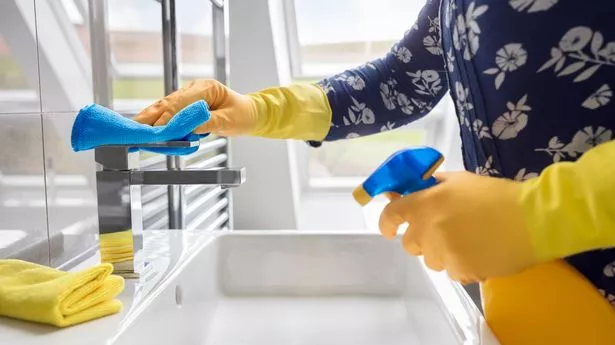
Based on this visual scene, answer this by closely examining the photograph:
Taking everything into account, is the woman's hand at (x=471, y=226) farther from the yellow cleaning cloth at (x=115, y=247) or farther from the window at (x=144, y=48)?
the window at (x=144, y=48)

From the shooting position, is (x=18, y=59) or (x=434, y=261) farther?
(x=18, y=59)

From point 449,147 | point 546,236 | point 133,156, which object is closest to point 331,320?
point 133,156

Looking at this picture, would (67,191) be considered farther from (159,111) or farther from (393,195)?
(393,195)

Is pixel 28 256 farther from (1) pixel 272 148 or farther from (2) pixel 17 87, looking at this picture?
(1) pixel 272 148

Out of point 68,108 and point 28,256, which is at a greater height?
point 68,108

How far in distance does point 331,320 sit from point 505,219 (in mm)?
481

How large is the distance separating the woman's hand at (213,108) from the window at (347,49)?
1.52 m

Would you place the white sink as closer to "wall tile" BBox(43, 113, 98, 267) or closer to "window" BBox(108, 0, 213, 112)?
"wall tile" BBox(43, 113, 98, 267)

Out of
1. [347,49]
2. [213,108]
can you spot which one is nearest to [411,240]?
[213,108]

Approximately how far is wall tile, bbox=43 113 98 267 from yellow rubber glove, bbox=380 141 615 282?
524 mm

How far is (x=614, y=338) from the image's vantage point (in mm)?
484

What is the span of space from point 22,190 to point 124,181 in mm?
129

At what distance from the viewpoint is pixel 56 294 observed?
515 millimetres

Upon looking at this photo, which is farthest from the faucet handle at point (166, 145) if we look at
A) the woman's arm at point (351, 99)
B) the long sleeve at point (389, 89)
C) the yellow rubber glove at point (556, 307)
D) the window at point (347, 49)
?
the window at point (347, 49)
